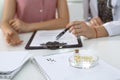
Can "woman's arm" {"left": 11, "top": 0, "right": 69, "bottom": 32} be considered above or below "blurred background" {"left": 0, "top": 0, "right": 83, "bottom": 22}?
above

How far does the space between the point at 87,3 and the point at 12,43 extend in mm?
1171

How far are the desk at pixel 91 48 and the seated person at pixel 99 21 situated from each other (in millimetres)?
38

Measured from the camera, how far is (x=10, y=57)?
2.68 ft

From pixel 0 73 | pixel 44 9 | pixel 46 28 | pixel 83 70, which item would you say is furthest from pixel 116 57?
pixel 44 9

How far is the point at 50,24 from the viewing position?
4.39 feet

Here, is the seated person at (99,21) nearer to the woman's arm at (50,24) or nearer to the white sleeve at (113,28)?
the white sleeve at (113,28)

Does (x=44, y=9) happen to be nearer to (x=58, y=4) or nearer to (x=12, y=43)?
(x=58, y=4)

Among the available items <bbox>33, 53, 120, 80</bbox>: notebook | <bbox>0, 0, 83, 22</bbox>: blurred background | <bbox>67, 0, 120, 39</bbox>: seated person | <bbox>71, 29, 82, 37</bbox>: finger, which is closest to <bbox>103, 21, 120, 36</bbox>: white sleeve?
<bbox>67, 0, 120, 39</bbox>: seated person

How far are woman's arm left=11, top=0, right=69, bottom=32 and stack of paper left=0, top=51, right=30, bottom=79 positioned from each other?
420 millimetres

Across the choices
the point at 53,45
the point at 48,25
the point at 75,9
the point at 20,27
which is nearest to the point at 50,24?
the point at 48,25

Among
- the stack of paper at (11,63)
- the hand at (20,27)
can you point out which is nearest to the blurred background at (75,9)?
the hand at (20,27)

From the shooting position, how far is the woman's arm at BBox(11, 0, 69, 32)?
1.26 m

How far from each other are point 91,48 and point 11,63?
345 mm

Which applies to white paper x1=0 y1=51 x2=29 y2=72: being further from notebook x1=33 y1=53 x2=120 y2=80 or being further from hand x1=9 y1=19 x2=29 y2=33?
hand x1=9 y1=19 x2=29 y2=33
